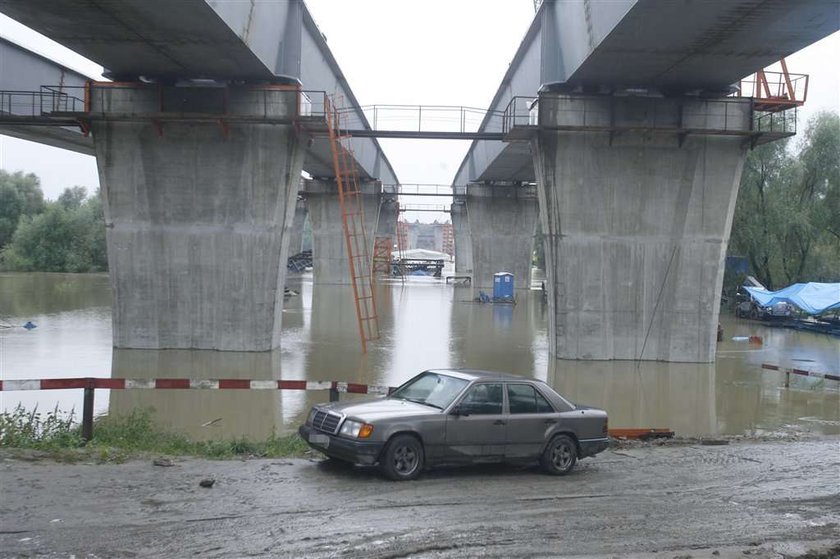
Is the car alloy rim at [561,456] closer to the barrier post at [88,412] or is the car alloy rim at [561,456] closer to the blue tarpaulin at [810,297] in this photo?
the barrier post at [88,412]

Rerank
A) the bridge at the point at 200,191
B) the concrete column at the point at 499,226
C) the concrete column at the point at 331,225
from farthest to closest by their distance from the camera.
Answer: the concrete column at the point at 331,225
the concrete column at the point at 499,226
the bridge at the point at 200,191

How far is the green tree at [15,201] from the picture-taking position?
8688 centimetres

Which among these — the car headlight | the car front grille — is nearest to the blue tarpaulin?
the car front grille

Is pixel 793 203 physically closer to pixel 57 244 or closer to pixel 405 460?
pixel 405 460

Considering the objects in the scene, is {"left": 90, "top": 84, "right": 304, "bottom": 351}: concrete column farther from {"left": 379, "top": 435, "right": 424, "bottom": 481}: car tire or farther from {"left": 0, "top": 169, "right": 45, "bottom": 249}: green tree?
{"left": 0, "top": 169, "right": 45, "bottom": 249}: green tree

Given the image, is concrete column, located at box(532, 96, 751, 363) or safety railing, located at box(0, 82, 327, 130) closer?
safety railing, located at box(0, 82, 327, 130)

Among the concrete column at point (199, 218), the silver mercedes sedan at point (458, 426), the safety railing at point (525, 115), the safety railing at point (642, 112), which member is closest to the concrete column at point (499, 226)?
the safety railing at point (525, 115)

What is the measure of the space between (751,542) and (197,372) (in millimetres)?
17030

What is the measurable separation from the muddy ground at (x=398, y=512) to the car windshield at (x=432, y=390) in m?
0.91

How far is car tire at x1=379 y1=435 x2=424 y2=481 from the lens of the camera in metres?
9.48

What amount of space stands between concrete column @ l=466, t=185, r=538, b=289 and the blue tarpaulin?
2373 centimetres

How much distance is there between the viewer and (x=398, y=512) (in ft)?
27.1

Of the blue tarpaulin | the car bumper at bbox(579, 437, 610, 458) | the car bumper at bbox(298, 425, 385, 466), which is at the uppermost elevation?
the blue tarpaulin

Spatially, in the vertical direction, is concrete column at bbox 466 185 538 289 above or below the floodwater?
above
